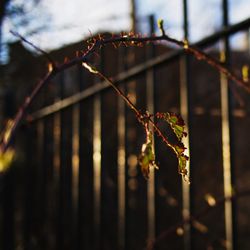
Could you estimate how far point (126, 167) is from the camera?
262 centimetres

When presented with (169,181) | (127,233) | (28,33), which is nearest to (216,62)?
(28,33)

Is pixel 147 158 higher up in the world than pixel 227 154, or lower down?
lower down

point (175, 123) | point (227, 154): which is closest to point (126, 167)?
point (227, 154)

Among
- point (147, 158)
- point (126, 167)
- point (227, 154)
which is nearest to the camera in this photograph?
point (147, 158)

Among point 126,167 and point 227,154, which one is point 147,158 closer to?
point 227,154

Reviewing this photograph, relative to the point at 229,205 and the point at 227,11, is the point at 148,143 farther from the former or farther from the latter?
the point at 227,11

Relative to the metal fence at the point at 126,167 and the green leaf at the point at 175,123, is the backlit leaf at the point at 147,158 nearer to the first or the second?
the green leaf at the point at 175,123

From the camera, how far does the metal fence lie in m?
2.01

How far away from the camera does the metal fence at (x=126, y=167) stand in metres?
2.01

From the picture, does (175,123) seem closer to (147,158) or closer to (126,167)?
(147,158)

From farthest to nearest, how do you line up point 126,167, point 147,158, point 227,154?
point 126,167 → point 227,154 → point 147,158

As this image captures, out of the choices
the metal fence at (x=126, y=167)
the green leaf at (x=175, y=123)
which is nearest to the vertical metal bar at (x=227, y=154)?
the metal fence at (x=126, y=167)

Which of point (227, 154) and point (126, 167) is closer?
point (227, 154)

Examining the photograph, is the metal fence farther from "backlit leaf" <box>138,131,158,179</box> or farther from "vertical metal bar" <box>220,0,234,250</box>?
"backlit leaf" <box>138,131,158,179</box>
